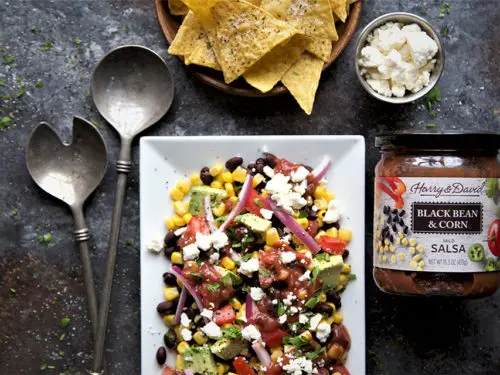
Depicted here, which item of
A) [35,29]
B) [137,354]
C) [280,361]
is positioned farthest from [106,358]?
[35,29]

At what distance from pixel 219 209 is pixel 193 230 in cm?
12

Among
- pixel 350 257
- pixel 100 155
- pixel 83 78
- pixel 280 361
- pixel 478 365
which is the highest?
pixel 83 78

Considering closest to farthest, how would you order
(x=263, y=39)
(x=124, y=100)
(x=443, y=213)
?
(x=443, y=213), (x=263, y=39), (x=124, y=100)

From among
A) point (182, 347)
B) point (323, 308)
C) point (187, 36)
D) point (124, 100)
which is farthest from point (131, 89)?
point (323, 308)

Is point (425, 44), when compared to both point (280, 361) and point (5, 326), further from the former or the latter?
point (5, 326)

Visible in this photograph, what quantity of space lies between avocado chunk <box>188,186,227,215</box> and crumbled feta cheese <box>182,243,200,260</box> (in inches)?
5.7

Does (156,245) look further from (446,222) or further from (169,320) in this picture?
(446,222)

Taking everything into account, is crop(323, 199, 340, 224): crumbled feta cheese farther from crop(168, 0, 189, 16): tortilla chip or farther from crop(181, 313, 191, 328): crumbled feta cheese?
crop(168, 0, 189, 16): tortilla chip

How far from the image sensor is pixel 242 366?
2371mm

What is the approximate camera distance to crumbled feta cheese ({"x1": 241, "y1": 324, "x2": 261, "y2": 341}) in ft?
7.59

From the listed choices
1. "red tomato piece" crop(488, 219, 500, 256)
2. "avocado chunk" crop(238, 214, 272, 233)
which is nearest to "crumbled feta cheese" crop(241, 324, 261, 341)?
"avocado chunk" crop(238, 214, 272, 233)

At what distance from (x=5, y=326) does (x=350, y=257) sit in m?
1.34

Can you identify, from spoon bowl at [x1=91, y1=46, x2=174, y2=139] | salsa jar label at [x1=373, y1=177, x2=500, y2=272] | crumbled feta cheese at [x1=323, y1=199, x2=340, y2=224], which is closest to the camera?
salsa jar label at [x1=373, y1=177, x2=500, y2=272]

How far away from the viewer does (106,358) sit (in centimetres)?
260
